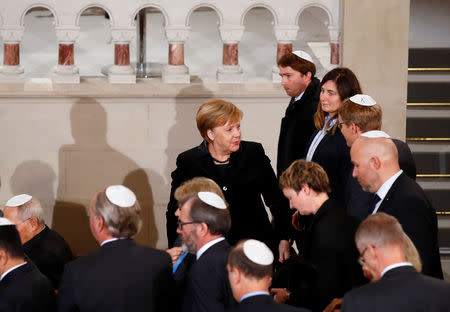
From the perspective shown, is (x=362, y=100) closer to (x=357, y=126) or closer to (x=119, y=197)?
(x=357, y=126)

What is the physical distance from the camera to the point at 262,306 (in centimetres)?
351

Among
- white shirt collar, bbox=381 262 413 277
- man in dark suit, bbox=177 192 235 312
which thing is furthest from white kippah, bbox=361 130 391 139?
white shirt collar, bbox=381 262 413 277

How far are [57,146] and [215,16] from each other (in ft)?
6.41

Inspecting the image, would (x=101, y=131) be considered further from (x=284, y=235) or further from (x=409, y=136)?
(x=409, y=136)

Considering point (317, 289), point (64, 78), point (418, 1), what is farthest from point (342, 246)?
point (418, 1)

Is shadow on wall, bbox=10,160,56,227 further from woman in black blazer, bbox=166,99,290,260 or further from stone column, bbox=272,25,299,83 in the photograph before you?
stone column, bbox=272,25,299,83

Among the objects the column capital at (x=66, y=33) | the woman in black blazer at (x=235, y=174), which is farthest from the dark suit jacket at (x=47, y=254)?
the column capital at (x=66, y=33)

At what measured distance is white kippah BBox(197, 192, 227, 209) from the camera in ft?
13.9

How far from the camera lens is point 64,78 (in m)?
6.86

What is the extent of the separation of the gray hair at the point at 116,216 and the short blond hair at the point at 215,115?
1.32 m

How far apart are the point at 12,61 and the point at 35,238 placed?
6.08 ft

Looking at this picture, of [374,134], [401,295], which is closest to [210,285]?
[401,295]

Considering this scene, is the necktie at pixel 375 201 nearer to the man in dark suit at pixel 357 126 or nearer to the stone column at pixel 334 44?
the man in dark suit at pixel 357 126

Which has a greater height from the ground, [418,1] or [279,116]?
[418,1]
